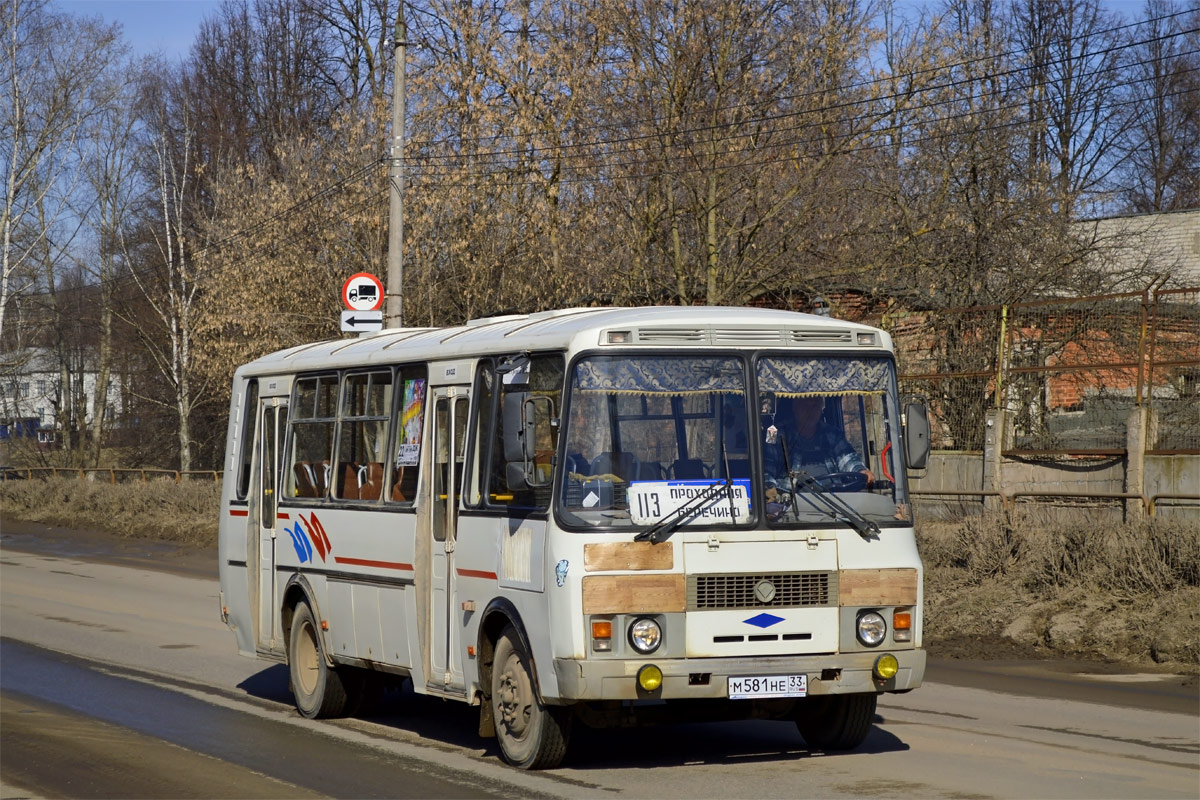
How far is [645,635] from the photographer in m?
8.31

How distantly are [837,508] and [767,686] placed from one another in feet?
3.65

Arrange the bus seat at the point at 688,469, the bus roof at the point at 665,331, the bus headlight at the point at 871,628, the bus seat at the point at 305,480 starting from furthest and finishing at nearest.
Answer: the bus seat at the point at 305,480
the bus roof at the point at 665,331
the bus headlight at the point at 871,628
the bus seat at the point at 688,469

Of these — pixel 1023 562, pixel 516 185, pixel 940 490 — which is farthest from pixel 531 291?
pixel 1023 562

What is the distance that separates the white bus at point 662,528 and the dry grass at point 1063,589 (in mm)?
5331

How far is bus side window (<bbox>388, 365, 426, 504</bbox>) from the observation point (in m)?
10.3

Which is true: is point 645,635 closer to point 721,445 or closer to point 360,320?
point 721,445

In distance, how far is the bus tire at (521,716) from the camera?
8.71 meters

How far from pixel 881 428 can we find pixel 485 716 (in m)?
3.01

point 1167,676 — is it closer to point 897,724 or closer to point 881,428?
point 897,724

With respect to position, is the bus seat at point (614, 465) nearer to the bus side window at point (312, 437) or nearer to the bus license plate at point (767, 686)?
the bus license plate at point (767, 686)

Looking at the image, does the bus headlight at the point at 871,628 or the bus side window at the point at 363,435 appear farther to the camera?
the bus side window at the point at 363,435

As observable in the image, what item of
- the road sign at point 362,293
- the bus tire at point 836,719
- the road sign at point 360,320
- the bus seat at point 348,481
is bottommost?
the bus tire at point 836,719

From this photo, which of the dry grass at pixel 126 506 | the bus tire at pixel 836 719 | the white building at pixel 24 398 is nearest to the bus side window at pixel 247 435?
the bus tire at pixel 836 719

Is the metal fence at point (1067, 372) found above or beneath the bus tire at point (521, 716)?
above
